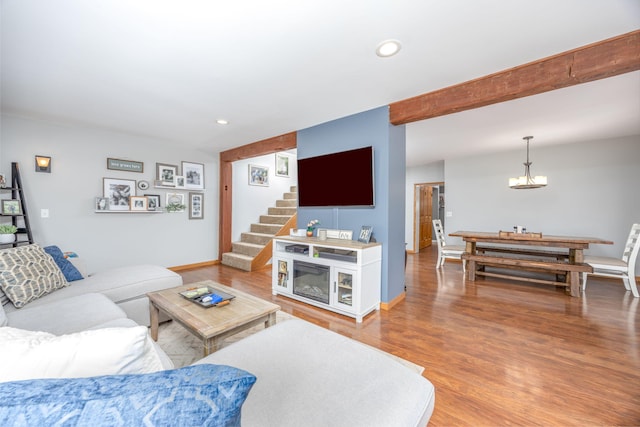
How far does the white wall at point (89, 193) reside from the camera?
3.43 m

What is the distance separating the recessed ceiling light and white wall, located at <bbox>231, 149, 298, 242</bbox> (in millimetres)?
4061

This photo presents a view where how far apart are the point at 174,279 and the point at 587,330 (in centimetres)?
403

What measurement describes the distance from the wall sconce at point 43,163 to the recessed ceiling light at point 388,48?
4480 mm

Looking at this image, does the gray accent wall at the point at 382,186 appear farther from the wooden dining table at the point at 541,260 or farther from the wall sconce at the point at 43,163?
the wall sconce at the point at 43,163

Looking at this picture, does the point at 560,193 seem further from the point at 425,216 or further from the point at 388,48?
the point at 388,48

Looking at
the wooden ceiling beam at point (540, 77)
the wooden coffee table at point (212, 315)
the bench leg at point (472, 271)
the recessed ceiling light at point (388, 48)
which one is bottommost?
the bench leg at point (472, 271)

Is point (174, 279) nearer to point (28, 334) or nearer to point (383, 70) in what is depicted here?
point (28, 334)

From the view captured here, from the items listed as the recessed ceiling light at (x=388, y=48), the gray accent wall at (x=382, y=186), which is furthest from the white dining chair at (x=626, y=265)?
the recessed ceiling light at (x=388, y=48)

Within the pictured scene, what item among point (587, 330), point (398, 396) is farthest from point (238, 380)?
point (587, 330)

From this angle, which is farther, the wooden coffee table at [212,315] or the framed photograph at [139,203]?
the framed photograph at [139,203]

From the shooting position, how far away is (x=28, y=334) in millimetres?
758

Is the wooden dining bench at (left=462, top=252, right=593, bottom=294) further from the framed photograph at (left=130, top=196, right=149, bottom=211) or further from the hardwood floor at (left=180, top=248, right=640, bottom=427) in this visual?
the framed photograph at (left=130, top=196, right=149, bottom=211)

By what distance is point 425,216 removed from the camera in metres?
7.69

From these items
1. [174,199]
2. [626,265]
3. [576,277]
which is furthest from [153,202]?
[626,265]
